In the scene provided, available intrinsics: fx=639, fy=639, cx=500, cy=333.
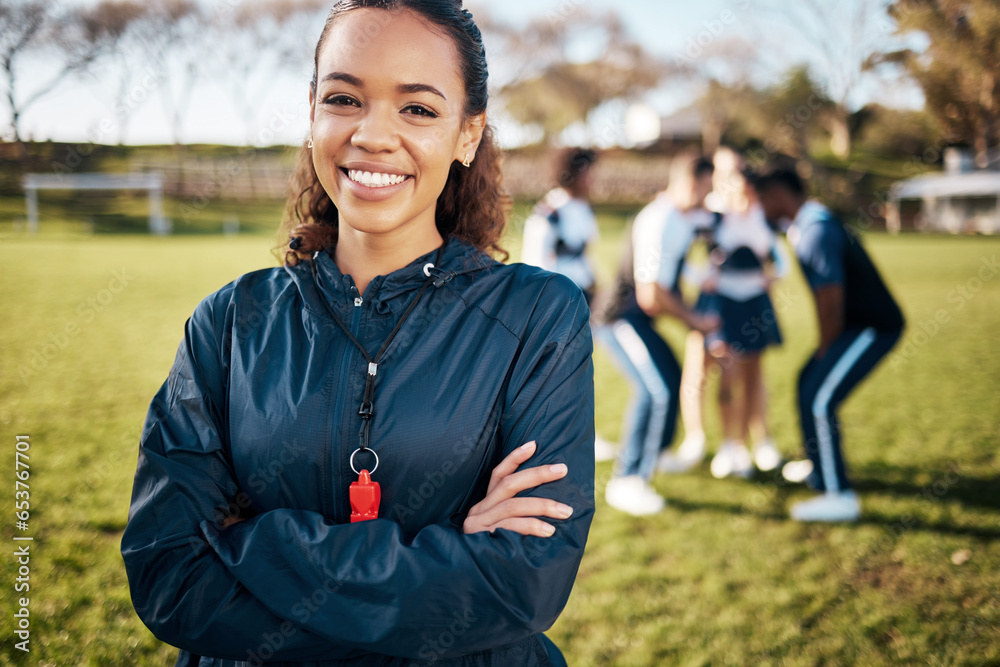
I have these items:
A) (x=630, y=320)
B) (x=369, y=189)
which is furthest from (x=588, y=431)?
(x=630, y=320)

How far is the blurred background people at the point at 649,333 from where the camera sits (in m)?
4.41

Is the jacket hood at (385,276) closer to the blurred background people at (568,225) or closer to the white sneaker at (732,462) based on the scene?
the blurred background people at (568,225)

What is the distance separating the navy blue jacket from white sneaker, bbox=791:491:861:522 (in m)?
3.41

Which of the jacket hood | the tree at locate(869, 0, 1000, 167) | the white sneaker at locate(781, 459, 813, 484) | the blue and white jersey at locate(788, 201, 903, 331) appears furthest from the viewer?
the white sneaker at locate(781, 459, 813, 484)

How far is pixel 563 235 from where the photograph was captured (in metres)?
5.40

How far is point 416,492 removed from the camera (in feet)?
4.40

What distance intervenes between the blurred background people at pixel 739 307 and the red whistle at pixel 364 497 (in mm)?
4171

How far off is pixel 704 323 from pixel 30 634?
436 cm

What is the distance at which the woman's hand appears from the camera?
132 cm

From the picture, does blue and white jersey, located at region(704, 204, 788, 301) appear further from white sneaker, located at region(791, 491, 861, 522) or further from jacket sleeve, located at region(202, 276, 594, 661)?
jacket sleeve, located at region(202, 276, 594, 661)

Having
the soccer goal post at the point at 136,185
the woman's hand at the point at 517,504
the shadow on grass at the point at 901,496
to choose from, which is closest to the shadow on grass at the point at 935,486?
the shadow on grass at the point at 901,496

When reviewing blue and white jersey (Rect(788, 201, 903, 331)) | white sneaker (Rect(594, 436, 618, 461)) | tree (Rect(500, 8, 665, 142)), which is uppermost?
tree (Rect(500, 8, 665, 142))

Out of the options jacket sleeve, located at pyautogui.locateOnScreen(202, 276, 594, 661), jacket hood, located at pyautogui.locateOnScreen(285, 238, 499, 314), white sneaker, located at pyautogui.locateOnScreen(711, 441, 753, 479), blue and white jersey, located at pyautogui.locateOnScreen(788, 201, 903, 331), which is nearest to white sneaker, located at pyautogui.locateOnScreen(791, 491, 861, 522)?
white sneaker, located at pyautogui.locateOnScreen(711, 441, 753, 479)

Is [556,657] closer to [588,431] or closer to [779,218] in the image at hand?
[588,431]
